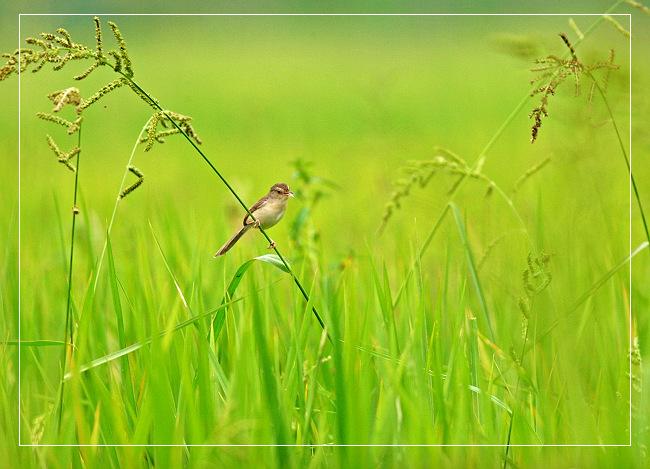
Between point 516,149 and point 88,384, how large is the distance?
178 cm

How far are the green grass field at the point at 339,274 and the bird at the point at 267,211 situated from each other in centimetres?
5

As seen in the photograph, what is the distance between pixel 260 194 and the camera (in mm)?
2857

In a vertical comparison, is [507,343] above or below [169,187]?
below

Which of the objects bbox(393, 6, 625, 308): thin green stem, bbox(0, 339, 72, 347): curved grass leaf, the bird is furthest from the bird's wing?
bbox(0, 339, 72, 347): curved grass leaf

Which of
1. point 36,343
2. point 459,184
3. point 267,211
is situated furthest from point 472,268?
Result: point 36,343

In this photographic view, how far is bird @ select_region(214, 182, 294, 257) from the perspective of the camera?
2.73 m

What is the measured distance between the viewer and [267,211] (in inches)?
108

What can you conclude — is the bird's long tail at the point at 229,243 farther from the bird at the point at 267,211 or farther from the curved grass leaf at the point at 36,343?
the curved grass leaf at the point at 36,343

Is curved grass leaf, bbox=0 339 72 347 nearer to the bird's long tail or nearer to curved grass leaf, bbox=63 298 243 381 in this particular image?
curved grass leaf, bbox=63 298 243 381

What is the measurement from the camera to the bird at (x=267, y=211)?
8.95 feet

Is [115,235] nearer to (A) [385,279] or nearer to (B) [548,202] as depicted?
(A) [385,279]

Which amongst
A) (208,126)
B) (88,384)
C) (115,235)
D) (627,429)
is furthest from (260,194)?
(627,429)

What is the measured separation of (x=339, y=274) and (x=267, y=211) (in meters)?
0.40

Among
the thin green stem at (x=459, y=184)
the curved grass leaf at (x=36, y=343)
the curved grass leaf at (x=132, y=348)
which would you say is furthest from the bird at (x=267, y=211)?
the curved grass leaf at (x=36, y=343)
